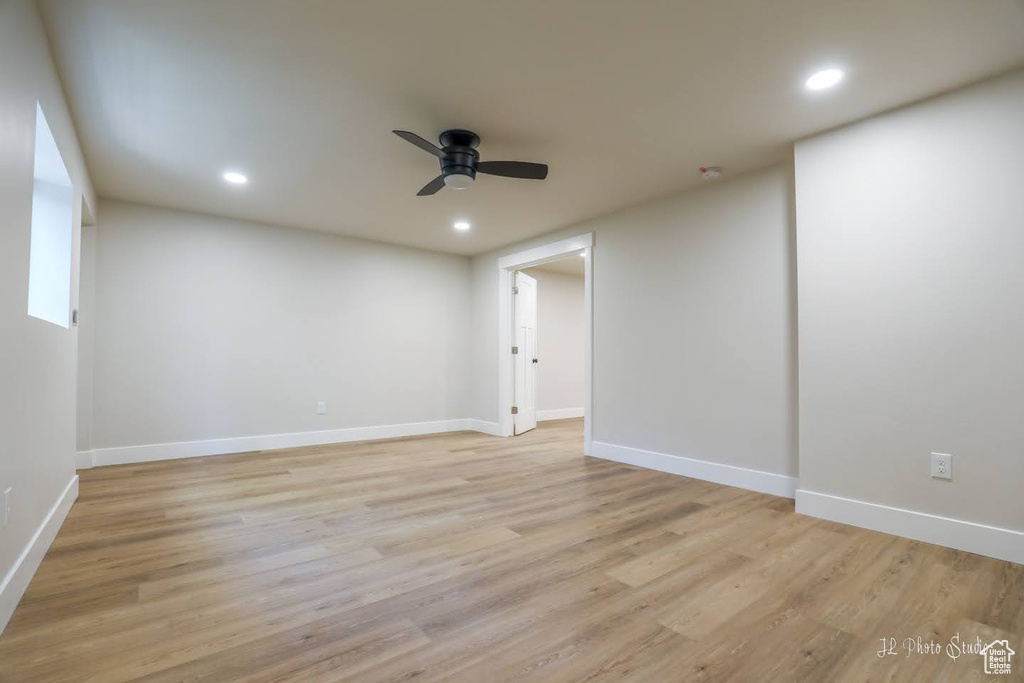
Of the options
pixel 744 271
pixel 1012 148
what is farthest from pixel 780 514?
pixel 1012 148

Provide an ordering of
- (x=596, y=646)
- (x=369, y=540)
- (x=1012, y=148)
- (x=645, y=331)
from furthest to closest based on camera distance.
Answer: (x=645, y=331), (x=369, y=540), (x=1012, y=148), (x=596, y=646)

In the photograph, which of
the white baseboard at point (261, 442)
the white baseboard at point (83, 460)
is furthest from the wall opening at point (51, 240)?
the white baseboard at point (261, 442)

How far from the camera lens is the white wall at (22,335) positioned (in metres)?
1.61

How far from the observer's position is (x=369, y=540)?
2.42m

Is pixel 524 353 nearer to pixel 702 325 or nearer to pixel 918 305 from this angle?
pixel 702 325

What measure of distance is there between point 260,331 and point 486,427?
8.96 ft

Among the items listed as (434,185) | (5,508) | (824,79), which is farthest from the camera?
(434,185)

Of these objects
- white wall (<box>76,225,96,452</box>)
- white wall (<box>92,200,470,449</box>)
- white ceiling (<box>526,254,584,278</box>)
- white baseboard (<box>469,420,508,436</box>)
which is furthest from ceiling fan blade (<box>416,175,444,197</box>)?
white ceiling (<box>526,254,584,278</box>)

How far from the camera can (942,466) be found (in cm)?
240

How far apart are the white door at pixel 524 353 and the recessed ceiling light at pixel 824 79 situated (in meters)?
3.75

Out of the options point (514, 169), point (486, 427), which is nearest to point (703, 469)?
point (514, 169)

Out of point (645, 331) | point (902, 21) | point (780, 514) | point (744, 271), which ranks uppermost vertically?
point (902, 21)

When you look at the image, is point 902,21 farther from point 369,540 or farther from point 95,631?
point 95,631

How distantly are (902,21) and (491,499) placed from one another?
122 inches
